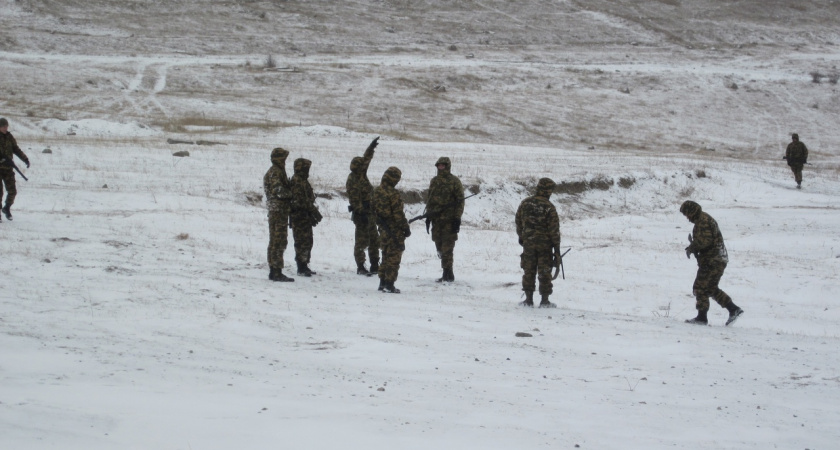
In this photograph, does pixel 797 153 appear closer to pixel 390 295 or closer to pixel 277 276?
pixel 390 295

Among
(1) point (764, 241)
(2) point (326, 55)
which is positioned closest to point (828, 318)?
(1) point (764, 241)

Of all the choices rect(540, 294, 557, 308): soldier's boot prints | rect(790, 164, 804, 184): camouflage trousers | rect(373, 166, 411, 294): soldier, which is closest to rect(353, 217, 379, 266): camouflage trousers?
rect(373, 166, 411, 294): soldier

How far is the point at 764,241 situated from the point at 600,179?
651cm

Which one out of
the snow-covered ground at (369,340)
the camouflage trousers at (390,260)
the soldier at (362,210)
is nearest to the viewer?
the snow-covered ground at (369,340)

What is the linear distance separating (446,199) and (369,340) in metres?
4.08

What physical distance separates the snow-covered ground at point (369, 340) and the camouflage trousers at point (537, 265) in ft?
1.46

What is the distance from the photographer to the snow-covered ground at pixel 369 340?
610 cm

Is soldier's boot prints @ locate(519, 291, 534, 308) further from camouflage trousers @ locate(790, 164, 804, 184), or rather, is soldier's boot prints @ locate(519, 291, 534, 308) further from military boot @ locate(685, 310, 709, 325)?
camouflage trousers @ locate(790, 164, 804, 184)

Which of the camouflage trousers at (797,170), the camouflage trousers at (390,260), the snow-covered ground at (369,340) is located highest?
the camouflage trousers at (797,170)

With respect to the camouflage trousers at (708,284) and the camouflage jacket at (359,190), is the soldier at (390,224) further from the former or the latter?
the camouflage trousers at (708,284)

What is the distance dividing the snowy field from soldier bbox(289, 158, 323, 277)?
1.25 feet

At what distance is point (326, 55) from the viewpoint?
196 feet

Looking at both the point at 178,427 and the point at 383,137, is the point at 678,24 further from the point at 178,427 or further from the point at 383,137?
the point at 178,427

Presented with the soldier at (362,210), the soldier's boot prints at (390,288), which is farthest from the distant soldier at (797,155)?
the soldier's boot prints at (390,288)
